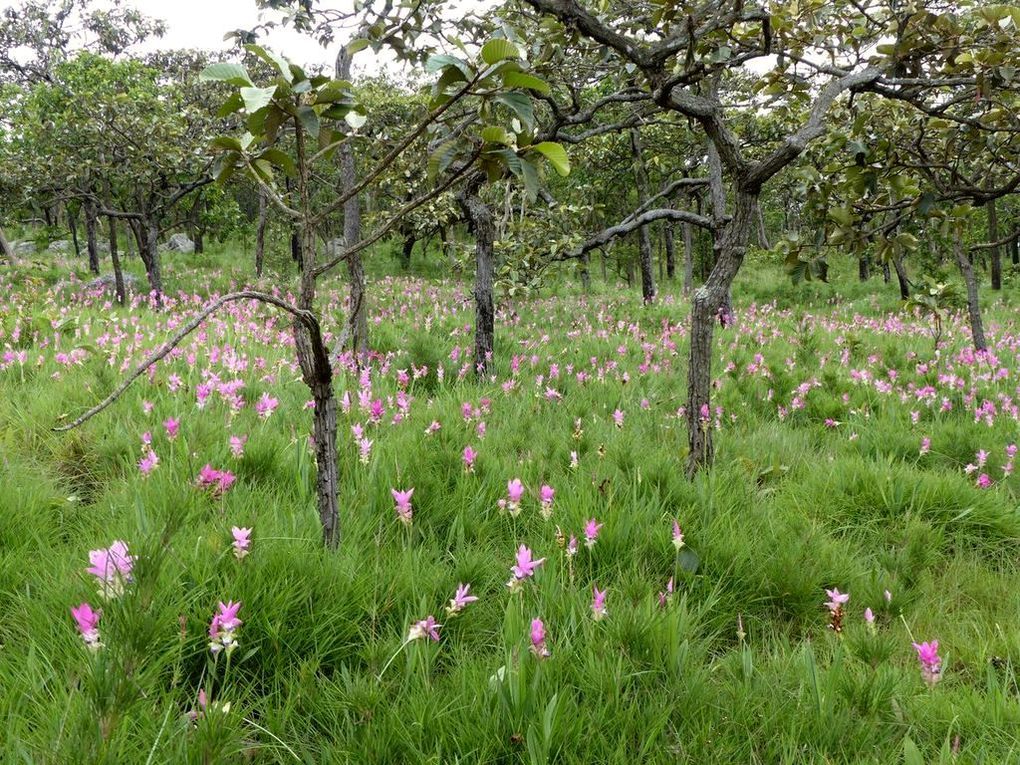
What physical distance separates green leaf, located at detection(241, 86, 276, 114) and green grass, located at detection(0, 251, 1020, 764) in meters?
0.87

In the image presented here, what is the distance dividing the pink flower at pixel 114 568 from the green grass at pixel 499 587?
0.08 metres

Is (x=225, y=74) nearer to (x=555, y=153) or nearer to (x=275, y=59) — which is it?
(x=275, y=59)

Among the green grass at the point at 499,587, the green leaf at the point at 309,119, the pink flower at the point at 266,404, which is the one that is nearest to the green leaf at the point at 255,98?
the green leaf at the point at 309,119

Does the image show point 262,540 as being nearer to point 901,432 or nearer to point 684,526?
point 684,526

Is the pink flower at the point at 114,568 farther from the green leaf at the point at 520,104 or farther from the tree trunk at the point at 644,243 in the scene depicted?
the tree trunk at the point at 644,243

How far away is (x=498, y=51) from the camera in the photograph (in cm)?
142

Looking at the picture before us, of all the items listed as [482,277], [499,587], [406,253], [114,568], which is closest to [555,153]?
[114,568]

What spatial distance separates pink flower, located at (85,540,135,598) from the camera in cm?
132

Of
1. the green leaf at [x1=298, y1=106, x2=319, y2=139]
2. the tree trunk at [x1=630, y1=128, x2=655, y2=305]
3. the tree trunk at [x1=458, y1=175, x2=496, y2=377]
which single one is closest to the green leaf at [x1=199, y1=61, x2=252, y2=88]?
the green leaf at [x1=298, y1=106, x2=319, y2=139]

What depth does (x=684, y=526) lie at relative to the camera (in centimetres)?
288

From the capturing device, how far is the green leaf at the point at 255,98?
1.34 meters

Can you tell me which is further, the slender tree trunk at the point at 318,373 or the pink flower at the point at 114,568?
the slender tree trunk at the point at 318,373

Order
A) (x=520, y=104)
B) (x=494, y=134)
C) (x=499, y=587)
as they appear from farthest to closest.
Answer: (x=499, y=587)
(x=494, y=134)
(x=520, y=104)

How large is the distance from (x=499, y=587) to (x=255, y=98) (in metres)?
1.88
